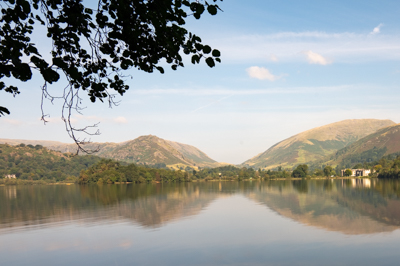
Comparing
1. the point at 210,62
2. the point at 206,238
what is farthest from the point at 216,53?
the point at 206,238

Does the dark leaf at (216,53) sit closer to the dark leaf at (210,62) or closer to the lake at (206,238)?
Result: the dark leaf at (210,62)

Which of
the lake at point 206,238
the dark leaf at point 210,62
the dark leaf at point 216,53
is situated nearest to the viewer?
the dark leaf at point 216,53

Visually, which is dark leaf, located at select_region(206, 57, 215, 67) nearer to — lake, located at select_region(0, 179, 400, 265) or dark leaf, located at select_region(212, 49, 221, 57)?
dark leaf, located at select_region(212, 49, 221, 57)

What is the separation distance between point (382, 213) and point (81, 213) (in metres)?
43.8

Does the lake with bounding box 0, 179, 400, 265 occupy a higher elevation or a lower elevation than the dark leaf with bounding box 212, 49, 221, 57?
lower

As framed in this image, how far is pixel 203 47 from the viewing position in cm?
1037

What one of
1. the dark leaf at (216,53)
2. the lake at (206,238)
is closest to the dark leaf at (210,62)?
the dark leaf at (216,53)

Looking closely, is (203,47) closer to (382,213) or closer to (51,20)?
(51,20)

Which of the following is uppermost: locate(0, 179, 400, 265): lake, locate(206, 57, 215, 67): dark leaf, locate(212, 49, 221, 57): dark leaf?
locate(212, 49, 221, 57): dark leaf

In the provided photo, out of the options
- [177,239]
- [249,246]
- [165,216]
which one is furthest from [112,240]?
[165,216]

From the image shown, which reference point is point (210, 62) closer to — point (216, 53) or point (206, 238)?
point (216, 53)

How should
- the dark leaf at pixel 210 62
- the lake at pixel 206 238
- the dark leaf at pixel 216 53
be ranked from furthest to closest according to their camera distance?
the lake at pixel 206 238 → the dark leaf at pixel 210 62 → the dark leaf at pixel 216 53

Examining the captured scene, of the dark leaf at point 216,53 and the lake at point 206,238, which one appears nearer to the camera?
the dark leaf at point 216,53

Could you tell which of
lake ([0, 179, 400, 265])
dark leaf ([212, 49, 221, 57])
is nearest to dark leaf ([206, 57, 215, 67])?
dark leaf ([212, 49, 221, 57])
